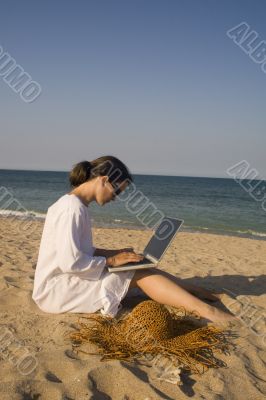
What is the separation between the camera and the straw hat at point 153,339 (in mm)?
3057

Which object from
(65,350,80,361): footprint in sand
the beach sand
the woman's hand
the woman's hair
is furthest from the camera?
the woman's hand

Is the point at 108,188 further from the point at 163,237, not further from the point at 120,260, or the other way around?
the point at 163,237

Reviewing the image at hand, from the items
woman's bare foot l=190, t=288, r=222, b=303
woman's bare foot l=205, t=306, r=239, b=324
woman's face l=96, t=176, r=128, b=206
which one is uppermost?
woman's face l=96, t=176, r=128, b=206

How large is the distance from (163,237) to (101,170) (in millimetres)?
948

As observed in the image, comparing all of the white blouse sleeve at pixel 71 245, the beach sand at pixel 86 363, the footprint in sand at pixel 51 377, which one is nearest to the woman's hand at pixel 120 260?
the white blouse sleeve at pixel 71 245

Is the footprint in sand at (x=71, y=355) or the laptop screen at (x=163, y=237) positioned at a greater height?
the laptop screen at (x=163, y=237)

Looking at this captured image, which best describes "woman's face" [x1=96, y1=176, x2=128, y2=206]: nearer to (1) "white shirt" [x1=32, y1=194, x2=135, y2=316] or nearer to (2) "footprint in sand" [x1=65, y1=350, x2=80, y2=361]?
(1) "white shirt" [x1=32, y1=194, x2=135, y2=316]

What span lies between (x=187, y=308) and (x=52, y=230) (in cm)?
142

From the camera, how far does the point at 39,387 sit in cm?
253

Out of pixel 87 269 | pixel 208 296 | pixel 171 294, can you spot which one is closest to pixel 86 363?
pixel 87 269

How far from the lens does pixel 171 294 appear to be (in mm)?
3676

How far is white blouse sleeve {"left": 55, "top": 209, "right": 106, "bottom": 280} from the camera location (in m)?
3.38

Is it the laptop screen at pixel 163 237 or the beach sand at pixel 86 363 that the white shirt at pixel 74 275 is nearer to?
the beach sand at pixel 86 363

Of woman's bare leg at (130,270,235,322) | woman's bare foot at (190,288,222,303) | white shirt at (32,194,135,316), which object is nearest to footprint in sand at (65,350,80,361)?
white shirt at (32,194,135,316)
